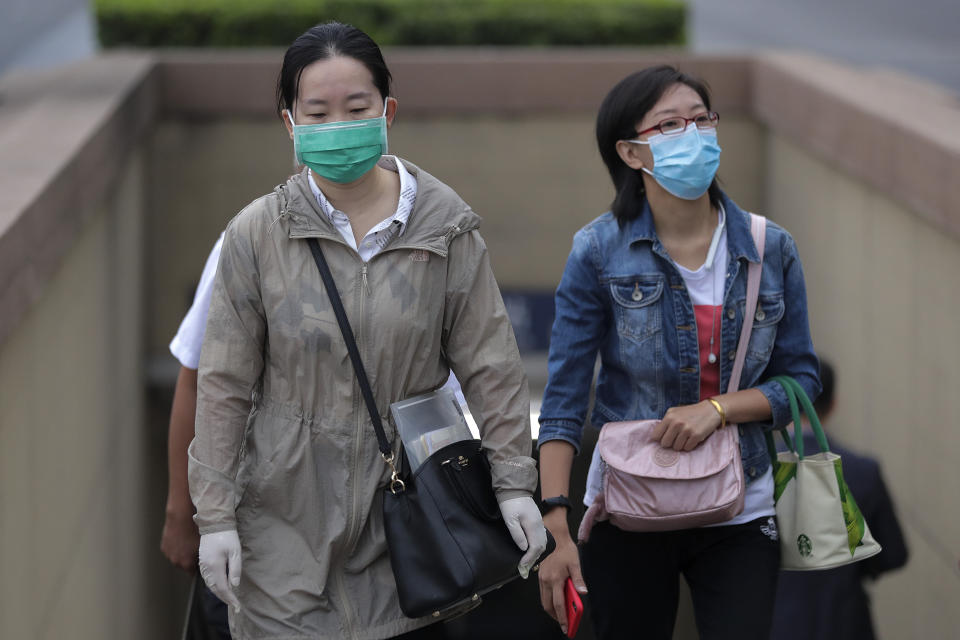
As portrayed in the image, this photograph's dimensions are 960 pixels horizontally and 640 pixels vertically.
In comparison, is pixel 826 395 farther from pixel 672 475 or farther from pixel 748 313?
pixel 672 475

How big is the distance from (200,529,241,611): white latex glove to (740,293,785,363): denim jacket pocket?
1.36 metres

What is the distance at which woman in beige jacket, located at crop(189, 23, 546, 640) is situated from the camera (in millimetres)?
2918

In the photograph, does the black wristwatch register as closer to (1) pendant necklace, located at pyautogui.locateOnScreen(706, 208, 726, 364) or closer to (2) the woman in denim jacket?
(2) the woman in denim jacket

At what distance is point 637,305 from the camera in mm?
3314

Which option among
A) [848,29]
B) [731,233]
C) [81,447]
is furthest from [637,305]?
[848,29]

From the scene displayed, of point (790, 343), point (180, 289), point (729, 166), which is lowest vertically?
point (180, 289)

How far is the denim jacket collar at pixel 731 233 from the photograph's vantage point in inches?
131

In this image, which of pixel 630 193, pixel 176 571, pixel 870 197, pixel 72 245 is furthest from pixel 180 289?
pixel 630 193

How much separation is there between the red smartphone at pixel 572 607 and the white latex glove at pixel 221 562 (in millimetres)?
781

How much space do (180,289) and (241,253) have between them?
6765 mm

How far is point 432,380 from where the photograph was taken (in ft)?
9.94

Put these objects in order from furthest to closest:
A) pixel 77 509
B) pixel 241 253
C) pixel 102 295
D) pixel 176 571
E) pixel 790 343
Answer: pixel 176 571 < pixel 102 295 < pixel 77 509 < pixel 790 343 < pixel 241 253

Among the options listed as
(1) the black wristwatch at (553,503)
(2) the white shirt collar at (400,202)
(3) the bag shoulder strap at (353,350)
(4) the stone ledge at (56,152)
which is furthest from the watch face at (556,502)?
(4) the stone ledge at (56,152)

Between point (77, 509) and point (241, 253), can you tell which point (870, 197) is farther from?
point (241, 253)
